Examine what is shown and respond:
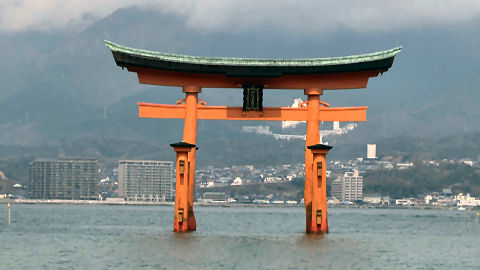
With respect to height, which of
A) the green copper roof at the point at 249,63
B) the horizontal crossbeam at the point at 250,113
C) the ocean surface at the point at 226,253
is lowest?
the ocean surface at the point at 226,253

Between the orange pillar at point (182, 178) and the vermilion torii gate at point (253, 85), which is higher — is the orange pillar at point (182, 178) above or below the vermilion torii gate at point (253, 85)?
below

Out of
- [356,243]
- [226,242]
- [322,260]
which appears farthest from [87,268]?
[356,243]

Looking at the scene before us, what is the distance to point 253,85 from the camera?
67750 millimetres

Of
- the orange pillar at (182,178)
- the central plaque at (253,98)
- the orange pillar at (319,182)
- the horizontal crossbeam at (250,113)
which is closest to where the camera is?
the orange pillar at (319,182)

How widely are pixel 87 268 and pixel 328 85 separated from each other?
2662 cm

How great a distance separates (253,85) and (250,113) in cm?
200

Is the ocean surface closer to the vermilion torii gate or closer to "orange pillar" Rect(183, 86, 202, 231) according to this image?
"orange pillar" Rect(183, 86, 202, 231)

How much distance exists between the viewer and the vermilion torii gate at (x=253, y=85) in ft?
210

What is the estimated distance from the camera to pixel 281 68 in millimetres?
65812

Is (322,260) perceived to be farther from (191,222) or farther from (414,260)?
(191,222)

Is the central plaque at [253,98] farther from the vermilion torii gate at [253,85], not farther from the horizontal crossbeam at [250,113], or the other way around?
the horizontal crossbeam at [250,113]

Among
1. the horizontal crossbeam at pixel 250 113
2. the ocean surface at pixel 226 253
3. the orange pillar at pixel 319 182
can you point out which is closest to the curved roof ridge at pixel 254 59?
the horizontal crossbeam at pixel 250 113

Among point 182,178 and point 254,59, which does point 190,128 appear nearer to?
point 182,178

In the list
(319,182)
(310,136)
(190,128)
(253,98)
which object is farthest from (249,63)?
(319,182)
